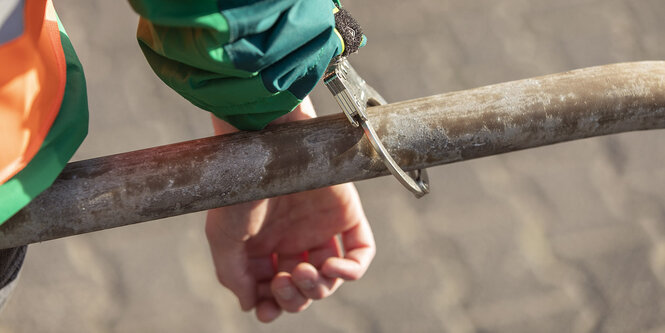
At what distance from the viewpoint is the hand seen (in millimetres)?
918

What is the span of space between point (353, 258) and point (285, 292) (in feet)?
0.39

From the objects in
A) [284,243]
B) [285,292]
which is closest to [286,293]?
[285,292]

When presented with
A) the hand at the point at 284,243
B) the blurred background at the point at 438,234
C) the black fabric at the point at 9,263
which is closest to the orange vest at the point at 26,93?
the black fabric at the point at 9,263

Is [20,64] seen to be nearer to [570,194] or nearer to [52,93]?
[52,93]

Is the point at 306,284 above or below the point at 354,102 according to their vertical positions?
below

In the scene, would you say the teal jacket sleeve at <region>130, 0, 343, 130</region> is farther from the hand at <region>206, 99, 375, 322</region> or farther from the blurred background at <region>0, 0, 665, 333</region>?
the blurred background at <region>0, 0, 665, 333</region>

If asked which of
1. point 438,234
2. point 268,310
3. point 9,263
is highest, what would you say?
point 9,263

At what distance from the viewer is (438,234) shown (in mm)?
1549

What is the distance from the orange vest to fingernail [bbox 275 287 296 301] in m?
0.45

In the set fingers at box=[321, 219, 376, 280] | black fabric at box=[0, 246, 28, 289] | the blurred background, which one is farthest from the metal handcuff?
the blurred background

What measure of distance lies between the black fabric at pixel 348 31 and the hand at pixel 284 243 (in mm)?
261

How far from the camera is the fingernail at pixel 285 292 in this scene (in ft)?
2.96

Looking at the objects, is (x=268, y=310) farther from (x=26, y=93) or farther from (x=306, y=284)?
(x=26, y=93)

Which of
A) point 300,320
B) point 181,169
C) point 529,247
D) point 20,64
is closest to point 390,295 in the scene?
point 300,320
